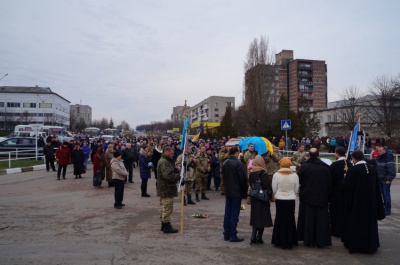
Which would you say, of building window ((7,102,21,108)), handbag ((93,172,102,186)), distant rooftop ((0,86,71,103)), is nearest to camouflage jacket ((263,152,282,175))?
handbag ((93,172,102,186))

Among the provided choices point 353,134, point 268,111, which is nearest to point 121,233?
point 353,134

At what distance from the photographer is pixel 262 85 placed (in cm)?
3947

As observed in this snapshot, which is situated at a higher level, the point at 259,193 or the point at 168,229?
the point at 259,193

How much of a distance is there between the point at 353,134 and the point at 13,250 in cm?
900

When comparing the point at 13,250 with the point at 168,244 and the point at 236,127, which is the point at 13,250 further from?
the point at 236,127

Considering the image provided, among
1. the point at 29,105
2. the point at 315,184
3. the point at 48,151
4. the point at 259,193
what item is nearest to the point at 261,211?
the point at 259,193

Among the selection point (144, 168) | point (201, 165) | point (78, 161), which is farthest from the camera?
point (78, 161)

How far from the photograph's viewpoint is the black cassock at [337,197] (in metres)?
6.75

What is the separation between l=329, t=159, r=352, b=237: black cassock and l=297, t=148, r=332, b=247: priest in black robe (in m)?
0.49

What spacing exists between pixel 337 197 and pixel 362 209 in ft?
2.91

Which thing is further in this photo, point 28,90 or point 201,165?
point 28,90

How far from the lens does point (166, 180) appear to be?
711 cm

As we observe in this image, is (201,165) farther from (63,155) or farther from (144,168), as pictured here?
(63,155)

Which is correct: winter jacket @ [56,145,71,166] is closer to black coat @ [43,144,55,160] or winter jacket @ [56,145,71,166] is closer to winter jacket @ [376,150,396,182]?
black coat @ [43,144,55,160]
